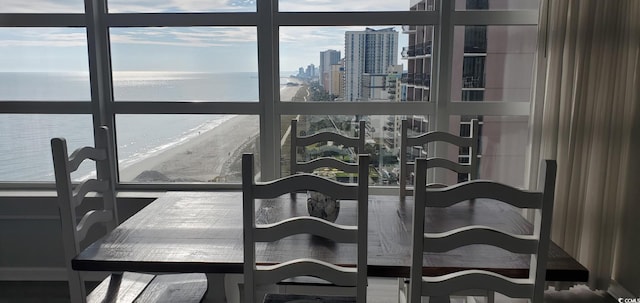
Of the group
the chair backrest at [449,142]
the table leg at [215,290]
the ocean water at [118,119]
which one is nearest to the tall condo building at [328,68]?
the ocean water at [118,119]

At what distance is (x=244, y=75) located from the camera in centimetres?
300

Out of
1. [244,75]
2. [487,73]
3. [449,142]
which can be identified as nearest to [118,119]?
[244,75]

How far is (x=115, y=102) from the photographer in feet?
9.95

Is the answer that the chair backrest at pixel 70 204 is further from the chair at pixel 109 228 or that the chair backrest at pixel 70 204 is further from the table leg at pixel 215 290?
the table leg at pixel 215 290

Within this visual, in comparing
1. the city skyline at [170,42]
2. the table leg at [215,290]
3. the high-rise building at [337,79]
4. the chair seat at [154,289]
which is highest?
the city skyline at [170,42]

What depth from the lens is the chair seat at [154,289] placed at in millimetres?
1830

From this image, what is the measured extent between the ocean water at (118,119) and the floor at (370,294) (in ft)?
2.40

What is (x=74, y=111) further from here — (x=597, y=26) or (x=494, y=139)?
(x=597, y=26)

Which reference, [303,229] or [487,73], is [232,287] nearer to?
[303,229]

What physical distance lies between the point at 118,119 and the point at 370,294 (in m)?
2.07

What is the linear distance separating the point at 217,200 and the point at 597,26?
2145 millimetres

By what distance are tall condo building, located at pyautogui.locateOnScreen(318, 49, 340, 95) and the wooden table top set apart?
1.11 meters

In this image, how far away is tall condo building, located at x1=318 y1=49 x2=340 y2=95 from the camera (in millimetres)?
2977

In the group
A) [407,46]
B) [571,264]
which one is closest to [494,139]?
[407,46]
